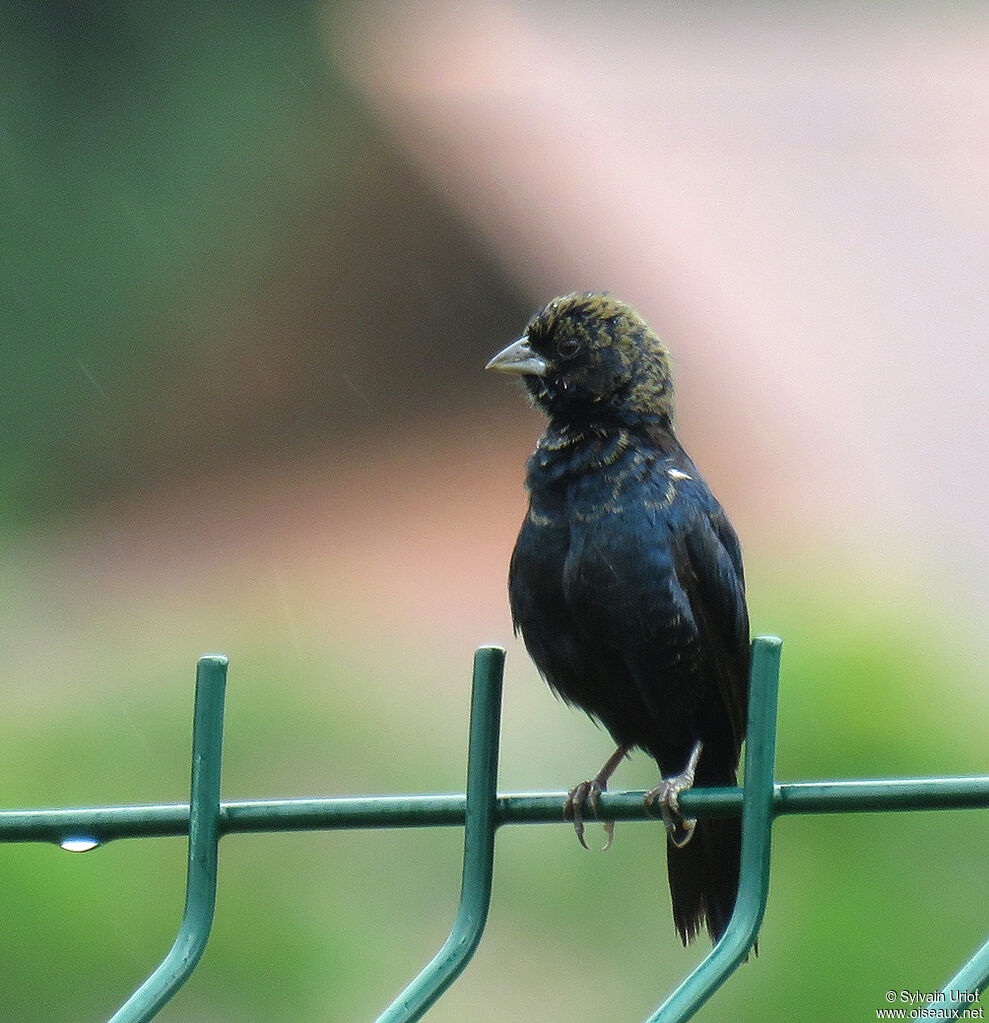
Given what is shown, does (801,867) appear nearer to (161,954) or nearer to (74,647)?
(161,954)

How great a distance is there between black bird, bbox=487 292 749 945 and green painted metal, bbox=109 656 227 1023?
4.43 ft

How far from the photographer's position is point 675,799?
5.72 ft

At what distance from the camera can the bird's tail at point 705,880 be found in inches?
114

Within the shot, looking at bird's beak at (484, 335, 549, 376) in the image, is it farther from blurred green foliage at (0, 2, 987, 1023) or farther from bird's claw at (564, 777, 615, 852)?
blurred green foliage at (0, 2, 987, 1023)

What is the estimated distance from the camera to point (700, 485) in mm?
3242

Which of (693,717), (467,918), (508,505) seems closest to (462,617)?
(508,505)

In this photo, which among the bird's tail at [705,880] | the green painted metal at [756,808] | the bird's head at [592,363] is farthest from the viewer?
the bird's head at [592,363]

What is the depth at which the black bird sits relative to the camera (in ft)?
10.0

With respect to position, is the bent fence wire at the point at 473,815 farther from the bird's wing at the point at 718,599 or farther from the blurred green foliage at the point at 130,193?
the blurred green foliage at the point at 130,193

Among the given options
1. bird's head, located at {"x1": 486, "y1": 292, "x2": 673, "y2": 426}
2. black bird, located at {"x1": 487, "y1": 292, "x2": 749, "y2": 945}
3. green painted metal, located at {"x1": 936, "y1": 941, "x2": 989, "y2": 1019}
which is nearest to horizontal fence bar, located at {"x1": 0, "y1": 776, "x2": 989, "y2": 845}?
green painted metal, located at {"x1": 936, "y1": 941, "x2": 989, "y2": 1019}

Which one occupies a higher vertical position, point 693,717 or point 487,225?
point 487,225

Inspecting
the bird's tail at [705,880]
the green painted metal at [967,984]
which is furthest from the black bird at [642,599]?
the green painted metal at [967,984]

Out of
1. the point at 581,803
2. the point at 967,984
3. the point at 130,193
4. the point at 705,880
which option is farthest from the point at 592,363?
the point at 130,193

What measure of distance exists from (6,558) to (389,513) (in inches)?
111
